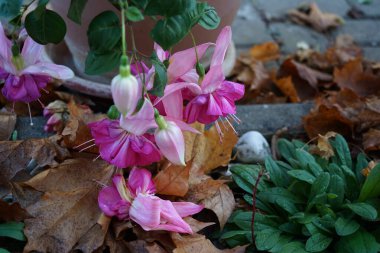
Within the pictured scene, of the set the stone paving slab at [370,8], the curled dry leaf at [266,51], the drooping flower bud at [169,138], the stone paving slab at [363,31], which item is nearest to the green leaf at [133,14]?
the drooping flower bud at [169,138]

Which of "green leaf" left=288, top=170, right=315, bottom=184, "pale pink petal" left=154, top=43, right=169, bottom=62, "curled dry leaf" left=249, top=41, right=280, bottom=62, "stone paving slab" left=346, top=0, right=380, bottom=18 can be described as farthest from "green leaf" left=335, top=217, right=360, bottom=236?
"stone paving slab" left=346, top=0, right=380, bottom=18

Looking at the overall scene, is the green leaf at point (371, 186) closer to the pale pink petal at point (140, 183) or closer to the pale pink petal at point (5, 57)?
the pale pink petal at point (140, 183)

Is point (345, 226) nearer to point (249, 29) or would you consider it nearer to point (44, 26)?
point (44, 26)

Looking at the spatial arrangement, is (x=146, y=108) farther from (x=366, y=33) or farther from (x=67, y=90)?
(x=366, y=33)

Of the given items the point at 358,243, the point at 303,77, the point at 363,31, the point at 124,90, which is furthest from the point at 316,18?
the point at 124,90

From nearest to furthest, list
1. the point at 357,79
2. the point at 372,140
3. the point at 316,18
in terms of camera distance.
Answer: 1. the point at 372,140
2. the point at 357,79
3. the point at 316,18

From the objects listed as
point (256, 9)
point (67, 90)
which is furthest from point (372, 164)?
point (256, 9)
